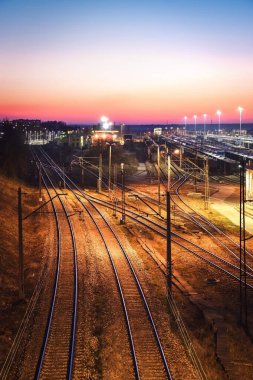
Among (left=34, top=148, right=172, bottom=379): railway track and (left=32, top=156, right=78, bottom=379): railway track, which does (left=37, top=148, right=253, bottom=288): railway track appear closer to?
(left=34, top=148, right=172, bottom=379): railway track

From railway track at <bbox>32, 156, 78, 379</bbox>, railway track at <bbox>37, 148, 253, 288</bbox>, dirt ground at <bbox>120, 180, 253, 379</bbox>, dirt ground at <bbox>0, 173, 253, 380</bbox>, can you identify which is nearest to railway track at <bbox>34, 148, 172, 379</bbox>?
dirt ground at <bbox>0, 173, 253, 380</bbox>

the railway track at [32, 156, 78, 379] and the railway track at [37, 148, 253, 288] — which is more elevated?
the railway track at [37, 148, 253, 288]

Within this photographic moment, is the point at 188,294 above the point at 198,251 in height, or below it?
below

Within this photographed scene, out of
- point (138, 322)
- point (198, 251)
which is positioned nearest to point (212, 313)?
point (138, 322)

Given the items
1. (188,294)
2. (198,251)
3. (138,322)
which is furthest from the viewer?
(198,251)

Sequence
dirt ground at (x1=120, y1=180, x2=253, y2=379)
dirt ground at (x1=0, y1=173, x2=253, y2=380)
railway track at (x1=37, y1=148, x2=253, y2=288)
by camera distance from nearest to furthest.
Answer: dirt ground at (x1=120, y1=180, x2=253, y2=379) → dirt ground at (x1=0, y1=173, x2=253, y2=380) → railway track at (x1=37, y1=148, x2=253, y2=288)

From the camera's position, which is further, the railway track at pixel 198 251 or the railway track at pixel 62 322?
the railway track at pixel 198 251

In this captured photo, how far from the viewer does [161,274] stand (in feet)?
59.2

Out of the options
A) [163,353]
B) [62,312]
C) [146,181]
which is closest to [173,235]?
[62,312]

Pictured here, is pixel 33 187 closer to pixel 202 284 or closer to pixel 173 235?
pixel 173 235

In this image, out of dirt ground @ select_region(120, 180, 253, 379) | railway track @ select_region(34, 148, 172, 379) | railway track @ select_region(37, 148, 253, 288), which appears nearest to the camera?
railway track @ select_region(34, 148, 172, 379)

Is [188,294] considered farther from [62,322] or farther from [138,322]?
[62,322]

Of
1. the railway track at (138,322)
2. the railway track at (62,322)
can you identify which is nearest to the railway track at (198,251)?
the railway track at (138,322)

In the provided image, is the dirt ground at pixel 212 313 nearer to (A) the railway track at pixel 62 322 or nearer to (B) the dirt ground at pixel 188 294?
(B) the dirt ground at pixel 188 294
